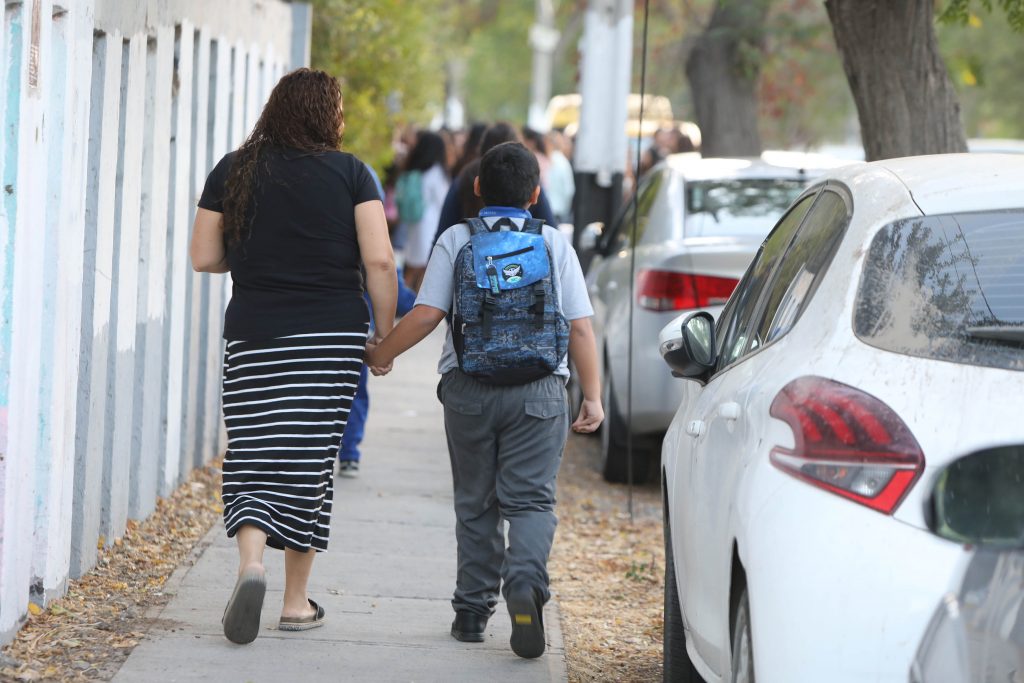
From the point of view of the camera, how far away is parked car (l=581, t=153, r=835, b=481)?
7.80 m

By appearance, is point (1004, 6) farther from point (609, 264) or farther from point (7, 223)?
point (7, 223)

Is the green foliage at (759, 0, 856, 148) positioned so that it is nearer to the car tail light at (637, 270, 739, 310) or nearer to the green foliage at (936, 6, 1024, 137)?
the green foliage at (936, 6, 1024, 137)

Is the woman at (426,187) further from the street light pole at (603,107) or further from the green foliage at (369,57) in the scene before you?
the street light pole at (603,107)

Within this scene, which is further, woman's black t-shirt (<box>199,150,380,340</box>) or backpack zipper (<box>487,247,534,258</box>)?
woman's black t-shirt (<box>199,150,380,340</box>)

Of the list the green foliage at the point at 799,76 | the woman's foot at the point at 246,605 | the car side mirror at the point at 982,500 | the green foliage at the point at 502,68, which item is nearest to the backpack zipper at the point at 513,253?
the woman's foot at the point at 246,605

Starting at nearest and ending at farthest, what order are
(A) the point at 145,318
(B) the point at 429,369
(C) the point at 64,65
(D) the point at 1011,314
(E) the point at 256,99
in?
(D) the point at 1011,314 < (C) the point at 64,65 < (A) the point at 145,318 < (E) the point at 256,99 < (B) the point at 429,369

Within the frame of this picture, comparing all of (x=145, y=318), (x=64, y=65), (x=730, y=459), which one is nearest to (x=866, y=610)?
(x=730, y=459)

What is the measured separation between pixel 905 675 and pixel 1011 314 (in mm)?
815

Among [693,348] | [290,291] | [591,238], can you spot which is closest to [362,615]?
[290,291]

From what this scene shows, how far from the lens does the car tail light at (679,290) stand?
7734 mm

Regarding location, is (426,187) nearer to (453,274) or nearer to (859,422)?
(453,274)

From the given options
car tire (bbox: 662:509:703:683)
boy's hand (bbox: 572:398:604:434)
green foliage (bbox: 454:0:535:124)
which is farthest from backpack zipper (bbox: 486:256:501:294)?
green foliage (bbox: 454:0:535:124)

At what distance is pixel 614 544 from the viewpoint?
7402 millimetres

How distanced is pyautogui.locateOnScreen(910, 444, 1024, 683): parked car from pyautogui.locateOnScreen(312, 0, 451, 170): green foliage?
10168 millimetres
